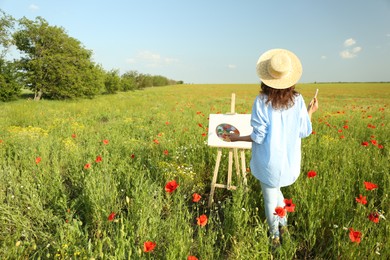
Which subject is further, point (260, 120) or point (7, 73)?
point (7, 73)

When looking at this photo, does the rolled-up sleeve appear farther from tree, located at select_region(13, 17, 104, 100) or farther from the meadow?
tree, located at select_region(13, 17, 104, 100)

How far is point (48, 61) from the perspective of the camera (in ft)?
63.5

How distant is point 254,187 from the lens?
3578 mm

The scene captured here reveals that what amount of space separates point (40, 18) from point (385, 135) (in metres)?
23.2

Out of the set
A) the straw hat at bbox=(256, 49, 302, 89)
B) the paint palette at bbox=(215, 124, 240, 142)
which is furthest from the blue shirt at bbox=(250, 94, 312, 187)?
the paint palette at bbox=(215, 124, 240, 142)

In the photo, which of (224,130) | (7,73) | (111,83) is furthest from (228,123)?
(111,83)

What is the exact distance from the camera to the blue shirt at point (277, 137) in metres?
2.35

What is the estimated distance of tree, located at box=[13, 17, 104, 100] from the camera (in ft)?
63.3

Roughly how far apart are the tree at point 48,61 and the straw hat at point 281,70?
20.9 m

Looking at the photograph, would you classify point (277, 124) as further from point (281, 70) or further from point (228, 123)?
point (228, 123)

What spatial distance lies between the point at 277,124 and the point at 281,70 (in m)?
0.49

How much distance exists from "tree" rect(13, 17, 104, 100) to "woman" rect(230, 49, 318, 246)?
68.8 ft

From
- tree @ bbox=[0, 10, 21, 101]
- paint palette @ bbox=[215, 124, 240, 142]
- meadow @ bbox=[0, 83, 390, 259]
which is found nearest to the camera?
meadow @ bbox=[0, 83, 390, 259]

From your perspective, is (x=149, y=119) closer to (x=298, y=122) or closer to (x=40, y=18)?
(x=298, y=122)
